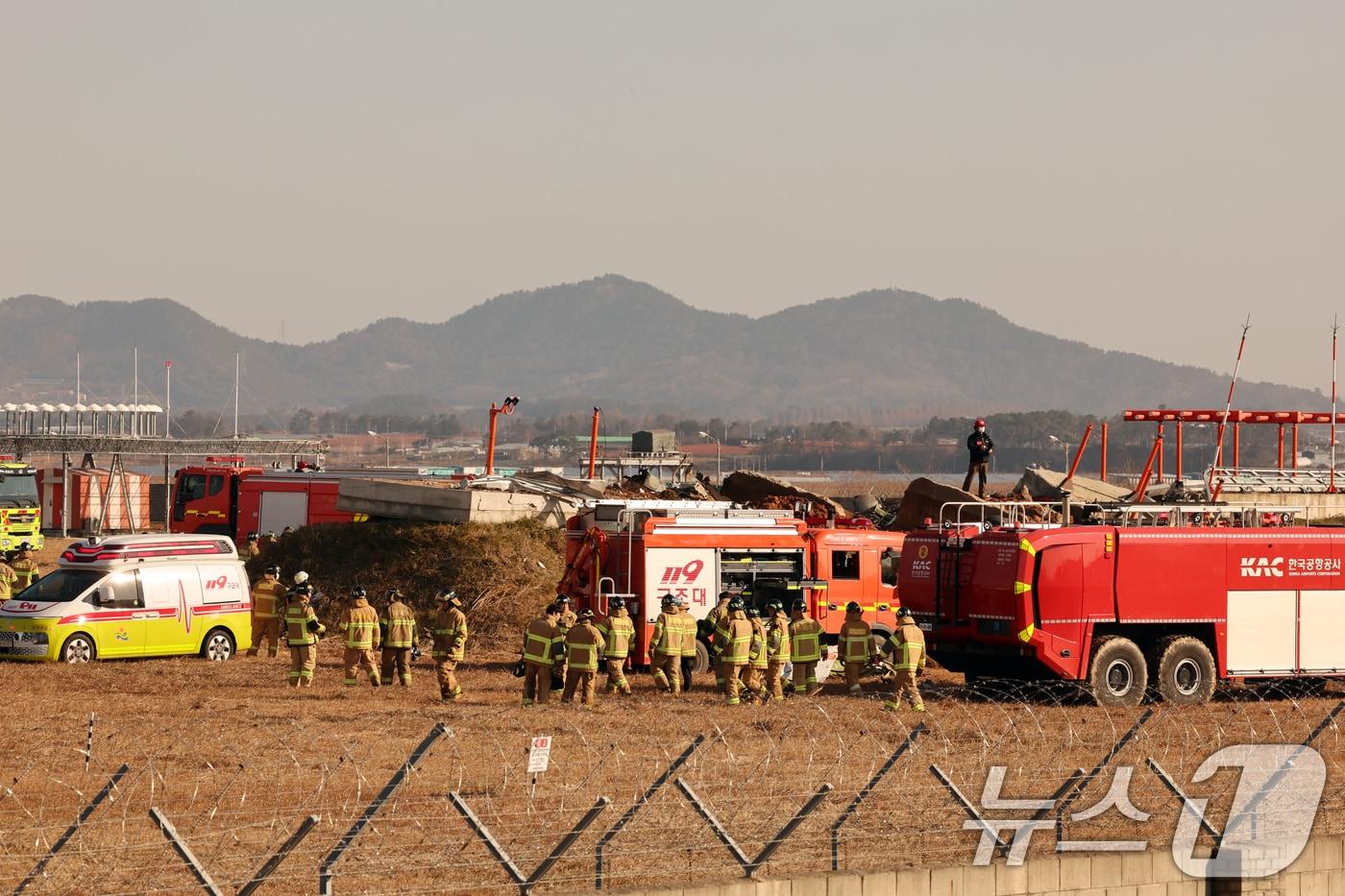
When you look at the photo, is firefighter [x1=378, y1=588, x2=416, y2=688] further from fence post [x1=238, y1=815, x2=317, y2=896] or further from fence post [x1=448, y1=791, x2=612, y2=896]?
fence post [x1=238, y1=815, x2=317, y2=896]

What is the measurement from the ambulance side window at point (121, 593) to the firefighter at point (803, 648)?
404 inches

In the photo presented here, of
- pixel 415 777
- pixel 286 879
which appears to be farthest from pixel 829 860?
pixel 415 777

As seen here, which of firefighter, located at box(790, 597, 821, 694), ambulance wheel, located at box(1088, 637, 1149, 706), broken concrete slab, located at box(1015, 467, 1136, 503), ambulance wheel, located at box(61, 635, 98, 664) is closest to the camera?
ambulance wheel, located at box(1088, 637, 1149, 706)

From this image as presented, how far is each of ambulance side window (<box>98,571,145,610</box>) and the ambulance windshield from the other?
0.19m

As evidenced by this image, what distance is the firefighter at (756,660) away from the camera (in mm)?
24484

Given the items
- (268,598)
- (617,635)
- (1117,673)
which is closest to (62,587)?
(268,598)

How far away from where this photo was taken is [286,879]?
12734mm

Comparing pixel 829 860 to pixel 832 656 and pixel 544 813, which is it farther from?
pixel 832 656

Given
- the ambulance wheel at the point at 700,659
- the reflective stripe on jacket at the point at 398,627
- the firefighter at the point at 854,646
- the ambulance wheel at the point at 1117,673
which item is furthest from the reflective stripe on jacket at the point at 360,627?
the ambulance wheel at the point at 1117,673

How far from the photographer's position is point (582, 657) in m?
23.1

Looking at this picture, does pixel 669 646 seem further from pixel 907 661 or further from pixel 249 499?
pixel 249 499

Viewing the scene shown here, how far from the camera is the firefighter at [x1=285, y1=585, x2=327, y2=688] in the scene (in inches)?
990

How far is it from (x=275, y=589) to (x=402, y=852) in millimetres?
16149

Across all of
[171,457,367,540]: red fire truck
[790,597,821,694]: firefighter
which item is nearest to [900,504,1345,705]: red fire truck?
[790,597,821,694]: firefighter
